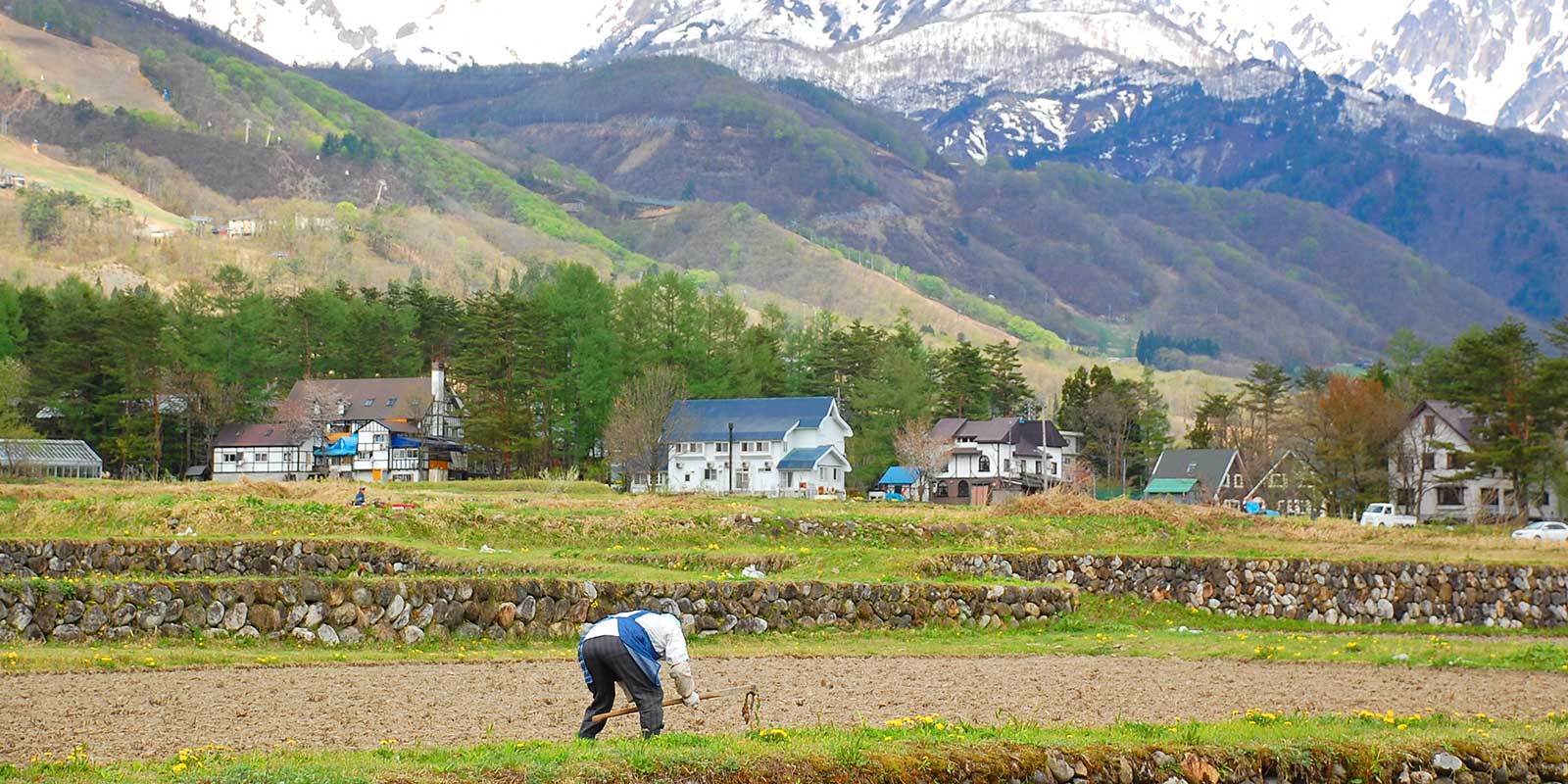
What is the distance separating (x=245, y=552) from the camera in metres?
30.2

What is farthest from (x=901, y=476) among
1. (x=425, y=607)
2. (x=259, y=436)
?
(x=425, y=607)

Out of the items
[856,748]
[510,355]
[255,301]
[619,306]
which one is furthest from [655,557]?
[255,301]

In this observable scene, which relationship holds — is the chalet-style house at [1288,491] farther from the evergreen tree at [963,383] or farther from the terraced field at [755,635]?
the terraced field at [755,635]

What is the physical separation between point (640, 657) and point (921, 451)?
76625 millimetres

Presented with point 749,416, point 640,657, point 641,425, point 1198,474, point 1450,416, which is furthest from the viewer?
point 1198,474

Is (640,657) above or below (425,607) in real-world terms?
above

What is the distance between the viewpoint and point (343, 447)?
98875mm

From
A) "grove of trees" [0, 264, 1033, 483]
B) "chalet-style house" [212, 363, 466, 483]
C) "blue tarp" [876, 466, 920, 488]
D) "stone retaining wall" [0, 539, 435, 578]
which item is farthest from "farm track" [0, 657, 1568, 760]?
"chalet-style house" [212, 363, 466, 483]

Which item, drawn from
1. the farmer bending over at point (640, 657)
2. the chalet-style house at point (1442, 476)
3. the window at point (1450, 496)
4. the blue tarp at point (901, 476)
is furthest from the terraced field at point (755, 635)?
the blue tarp at point (901, 476)

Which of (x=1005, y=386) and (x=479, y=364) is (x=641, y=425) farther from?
(x=1005, y=386)

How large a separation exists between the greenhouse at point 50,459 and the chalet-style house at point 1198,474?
6690 cm

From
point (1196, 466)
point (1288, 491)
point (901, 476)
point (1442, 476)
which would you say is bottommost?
point (1288, 491)

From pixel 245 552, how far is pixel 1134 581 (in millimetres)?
20111

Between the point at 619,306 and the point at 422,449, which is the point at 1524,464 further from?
the point at 422,449
